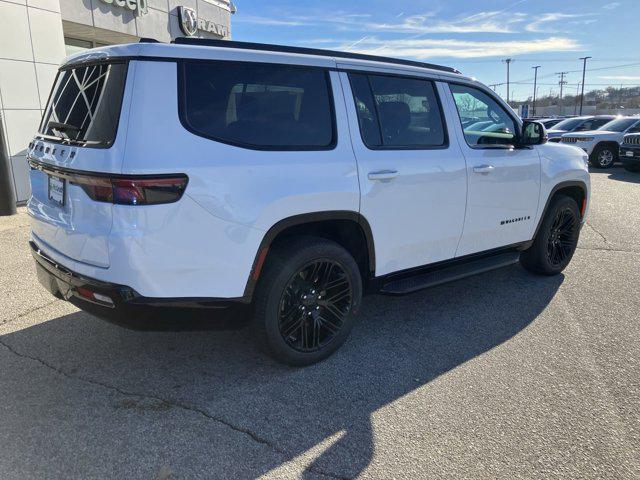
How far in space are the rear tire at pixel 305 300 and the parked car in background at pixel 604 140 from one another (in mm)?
15470

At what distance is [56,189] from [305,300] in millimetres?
1695

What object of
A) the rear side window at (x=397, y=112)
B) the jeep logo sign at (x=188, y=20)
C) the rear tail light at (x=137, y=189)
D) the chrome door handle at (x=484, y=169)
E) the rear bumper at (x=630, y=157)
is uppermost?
the jeep logo sign at (x=188, y=20)

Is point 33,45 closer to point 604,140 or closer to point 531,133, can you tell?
point 531,133

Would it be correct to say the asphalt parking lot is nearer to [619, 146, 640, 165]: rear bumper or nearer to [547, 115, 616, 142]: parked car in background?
[619, 146, 640, 165]: rear bumper

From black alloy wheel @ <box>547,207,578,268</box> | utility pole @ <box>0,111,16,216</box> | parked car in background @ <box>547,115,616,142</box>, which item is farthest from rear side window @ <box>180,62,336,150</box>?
→ parked car in background @ <box>547,115,616,142</box>

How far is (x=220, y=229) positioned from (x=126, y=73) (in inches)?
38.2

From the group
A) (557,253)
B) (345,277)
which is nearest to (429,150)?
(345,277)

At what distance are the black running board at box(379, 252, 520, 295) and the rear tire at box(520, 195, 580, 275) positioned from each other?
1.89 feet

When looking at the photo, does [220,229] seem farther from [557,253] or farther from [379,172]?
[557,253]

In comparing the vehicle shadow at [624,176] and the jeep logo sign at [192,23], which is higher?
the jeep logo sign at [192,23]

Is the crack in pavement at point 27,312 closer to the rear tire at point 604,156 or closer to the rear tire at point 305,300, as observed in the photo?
the rear tire at point 305,300

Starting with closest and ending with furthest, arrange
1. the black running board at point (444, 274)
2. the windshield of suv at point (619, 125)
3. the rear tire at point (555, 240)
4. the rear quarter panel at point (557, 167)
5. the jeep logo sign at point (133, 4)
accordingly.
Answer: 1. the black running board at point (444, 274)
2. the rear quarter panel at point (557, 167)
3. the rear tire at point (555, 240)
4. the jeep logo sign at point (133, 4)
5. the windshield of suv at point (619, 125)

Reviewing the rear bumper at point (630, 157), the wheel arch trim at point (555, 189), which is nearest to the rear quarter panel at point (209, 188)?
the wheel arch trim at point (555, 189)

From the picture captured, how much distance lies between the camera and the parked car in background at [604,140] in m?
16.4
